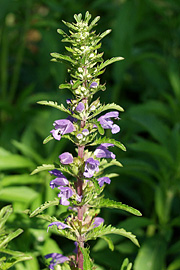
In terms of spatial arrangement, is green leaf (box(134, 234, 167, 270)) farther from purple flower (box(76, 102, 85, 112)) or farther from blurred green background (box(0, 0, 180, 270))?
purple flower (box(76, 102, 85, 112))

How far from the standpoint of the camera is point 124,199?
3098 mm

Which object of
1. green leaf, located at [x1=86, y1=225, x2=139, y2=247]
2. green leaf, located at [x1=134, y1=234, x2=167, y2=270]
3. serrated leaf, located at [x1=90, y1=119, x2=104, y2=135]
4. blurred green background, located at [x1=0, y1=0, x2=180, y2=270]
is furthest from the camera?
blurred green background, located at [x1=0, y1=0, x2=180, y2=270]

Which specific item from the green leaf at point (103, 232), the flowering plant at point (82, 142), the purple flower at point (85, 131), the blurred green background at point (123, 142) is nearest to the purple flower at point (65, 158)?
the flowering plant at point (82, 142)

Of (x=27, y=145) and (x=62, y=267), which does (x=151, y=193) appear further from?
(x=62, y=267)

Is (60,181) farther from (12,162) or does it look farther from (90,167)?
(12,162)

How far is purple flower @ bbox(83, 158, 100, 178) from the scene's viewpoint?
3.86ft

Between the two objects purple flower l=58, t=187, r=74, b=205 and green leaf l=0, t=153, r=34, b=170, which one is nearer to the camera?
purple flower l=58, t=187, r=74, b=205

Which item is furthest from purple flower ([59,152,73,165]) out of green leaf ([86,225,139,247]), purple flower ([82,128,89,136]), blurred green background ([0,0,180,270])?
blurred green background ([0,0,180,270])

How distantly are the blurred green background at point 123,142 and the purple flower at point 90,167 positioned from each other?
20.8 inches

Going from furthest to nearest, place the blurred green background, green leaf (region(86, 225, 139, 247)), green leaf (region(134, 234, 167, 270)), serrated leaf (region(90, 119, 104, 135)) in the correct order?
1. the blurred green background
2. green leaf (region(134, 234, 167, 270))
3. green leaf (region(86, 225, 139, 247))
4. serrated leaf (region(90, 119, 104, 135))

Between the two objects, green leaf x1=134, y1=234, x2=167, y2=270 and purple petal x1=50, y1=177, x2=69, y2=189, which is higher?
purple petal x1=50, y1=177, x2=69, y2=189

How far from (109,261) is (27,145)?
934 mm

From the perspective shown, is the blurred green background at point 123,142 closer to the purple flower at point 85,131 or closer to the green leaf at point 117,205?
the green leaf at point 117,205

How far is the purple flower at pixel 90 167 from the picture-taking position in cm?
118
